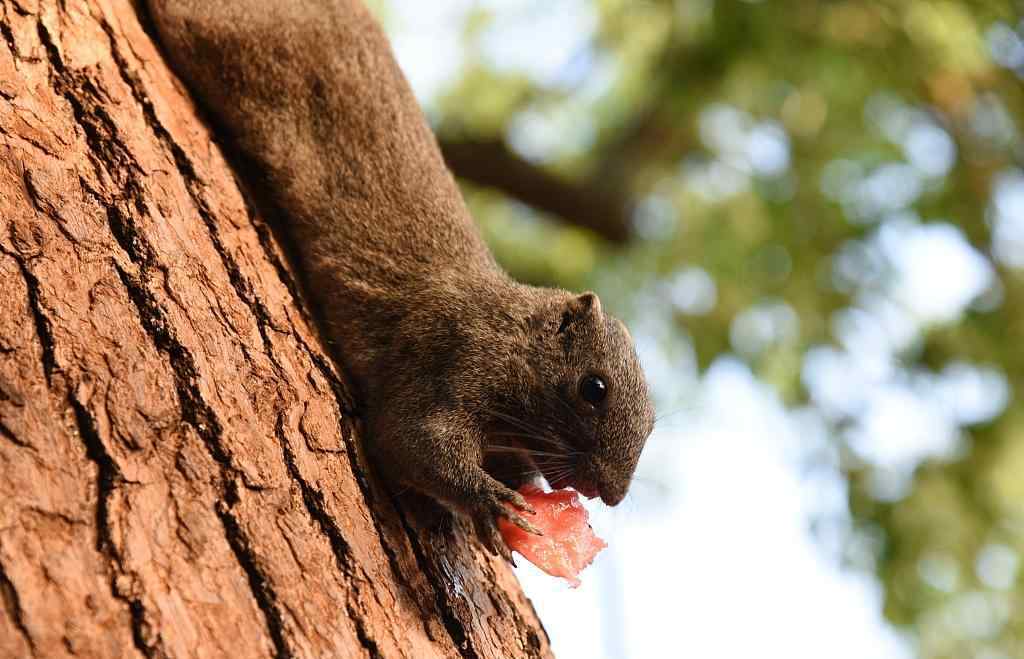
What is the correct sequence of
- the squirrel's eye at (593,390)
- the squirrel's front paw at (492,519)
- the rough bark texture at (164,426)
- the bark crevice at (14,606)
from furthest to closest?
the squirrel's eye at (593,390), the squirrel's front paw at (492,519), the rough bark texture at (164,426), the bark crevice at (14,606)

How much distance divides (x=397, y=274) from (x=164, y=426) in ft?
5.81

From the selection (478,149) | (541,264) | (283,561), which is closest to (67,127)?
(283,561)

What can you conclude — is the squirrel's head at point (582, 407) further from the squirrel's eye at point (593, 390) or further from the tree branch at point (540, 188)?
the tree branch at point (540, 188)

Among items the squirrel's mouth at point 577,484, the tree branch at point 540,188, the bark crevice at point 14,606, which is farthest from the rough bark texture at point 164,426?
the tree branch at point 540,188

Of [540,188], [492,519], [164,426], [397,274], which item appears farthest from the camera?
[540,188]

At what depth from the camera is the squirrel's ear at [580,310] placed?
4.59 meters

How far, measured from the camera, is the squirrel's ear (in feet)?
15.1

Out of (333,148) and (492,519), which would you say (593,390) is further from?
(333,148)

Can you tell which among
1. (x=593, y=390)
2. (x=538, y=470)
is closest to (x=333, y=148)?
(x=593, y=390)

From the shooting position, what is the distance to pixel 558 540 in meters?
3.92

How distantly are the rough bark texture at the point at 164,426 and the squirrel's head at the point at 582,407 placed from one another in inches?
22.6

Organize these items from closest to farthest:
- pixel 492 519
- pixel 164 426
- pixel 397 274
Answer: pixel 164 426 < pixel 492 519 < pixel 397 274

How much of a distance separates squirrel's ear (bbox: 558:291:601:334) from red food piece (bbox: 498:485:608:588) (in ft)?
2.91

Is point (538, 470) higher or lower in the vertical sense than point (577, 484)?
higher
